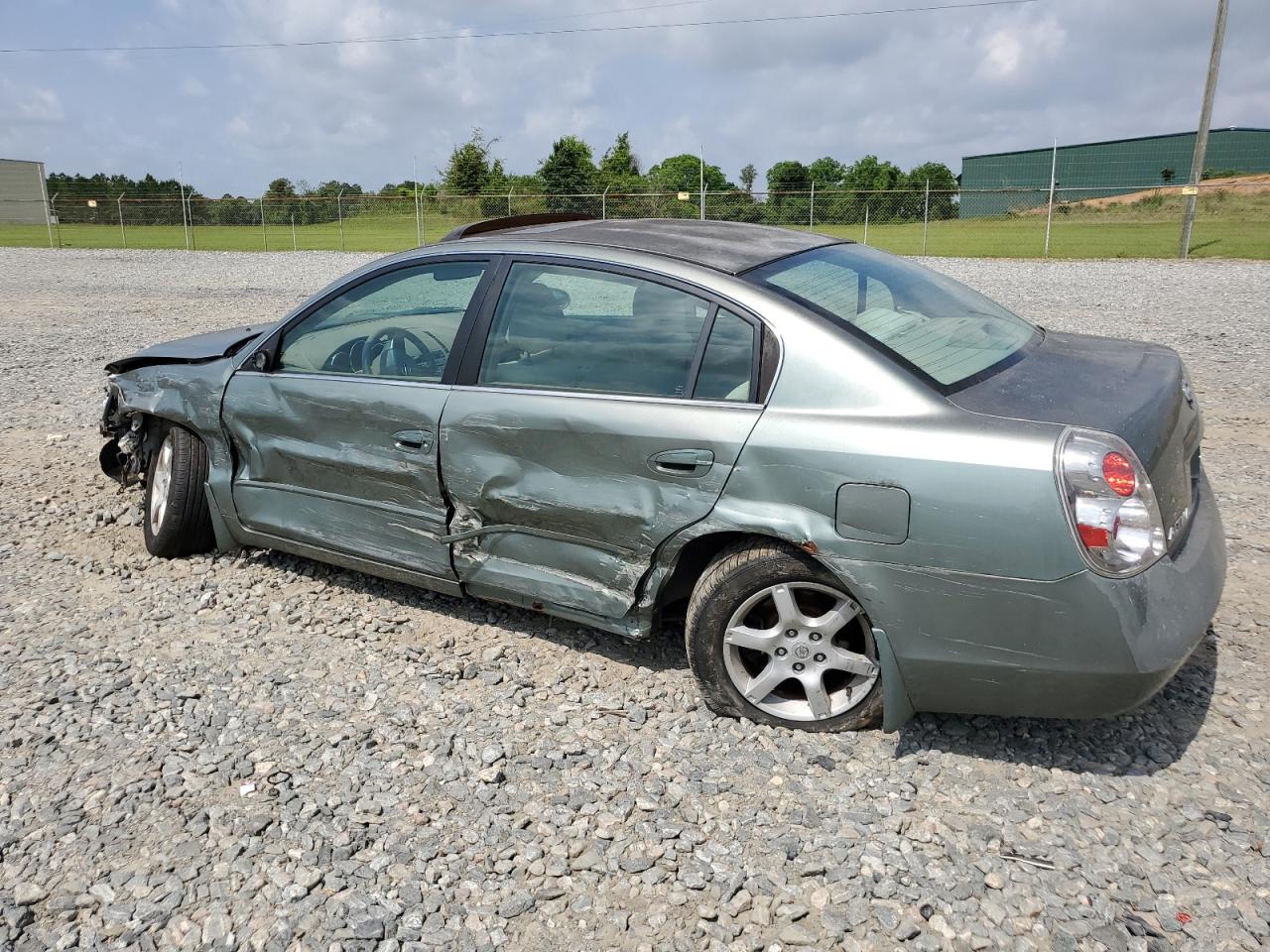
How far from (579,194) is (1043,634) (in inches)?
1217

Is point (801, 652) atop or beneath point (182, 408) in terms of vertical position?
beneath

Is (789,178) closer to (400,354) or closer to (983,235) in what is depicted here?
(983,235)

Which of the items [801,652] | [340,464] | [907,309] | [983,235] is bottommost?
[801,652]

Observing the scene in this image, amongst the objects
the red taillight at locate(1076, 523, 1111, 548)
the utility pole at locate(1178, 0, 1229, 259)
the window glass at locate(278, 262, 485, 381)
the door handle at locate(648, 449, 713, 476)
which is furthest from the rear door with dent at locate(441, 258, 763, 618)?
the utility pole at locate(1178, 0, 1229, 259)

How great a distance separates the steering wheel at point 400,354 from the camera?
3.87 m

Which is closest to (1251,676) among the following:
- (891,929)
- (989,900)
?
(989,900)

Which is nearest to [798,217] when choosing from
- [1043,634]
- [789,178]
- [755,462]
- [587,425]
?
[789,178]

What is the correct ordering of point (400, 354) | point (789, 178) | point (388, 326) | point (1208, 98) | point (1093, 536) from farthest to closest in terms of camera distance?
point (789, 178), point (1208, 98), point (388, 326), point (400, 354), point (1093, 536)

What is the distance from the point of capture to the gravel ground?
2.52 m

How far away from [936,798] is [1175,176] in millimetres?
54080

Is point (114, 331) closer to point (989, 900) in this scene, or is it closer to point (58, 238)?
point (989, 900)

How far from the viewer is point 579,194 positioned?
32000 mm

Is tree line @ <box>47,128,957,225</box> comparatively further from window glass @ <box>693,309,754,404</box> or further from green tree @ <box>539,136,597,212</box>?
window glass @ <box>693,309,754,404</box>

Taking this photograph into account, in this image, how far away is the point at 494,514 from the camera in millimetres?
3670
